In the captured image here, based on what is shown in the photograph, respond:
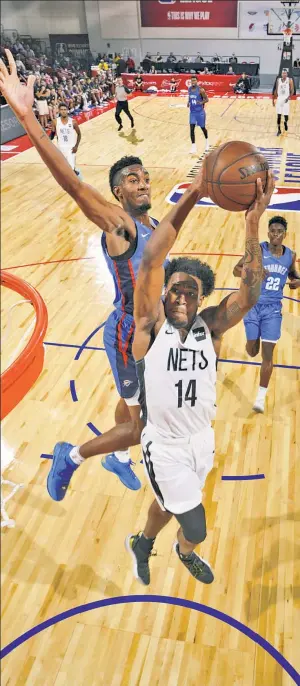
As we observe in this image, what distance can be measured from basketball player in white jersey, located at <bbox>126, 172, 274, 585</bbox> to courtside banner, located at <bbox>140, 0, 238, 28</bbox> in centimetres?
2266

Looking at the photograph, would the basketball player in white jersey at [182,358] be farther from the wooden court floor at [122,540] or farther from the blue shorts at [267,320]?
the blue shorts at [267,320]

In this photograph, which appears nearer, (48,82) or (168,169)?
(168,169)

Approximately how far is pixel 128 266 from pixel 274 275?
1.65m

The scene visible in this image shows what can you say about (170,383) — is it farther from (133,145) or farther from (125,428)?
(133,145)

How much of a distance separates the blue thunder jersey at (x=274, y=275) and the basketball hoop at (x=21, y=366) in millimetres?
1567

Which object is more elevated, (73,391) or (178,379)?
(178,379)

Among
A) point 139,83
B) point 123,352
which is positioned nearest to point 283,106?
point 139,83

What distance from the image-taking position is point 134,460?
3795 millimetres

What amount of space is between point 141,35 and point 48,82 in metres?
11.2

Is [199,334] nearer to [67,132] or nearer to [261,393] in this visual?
[261,393]

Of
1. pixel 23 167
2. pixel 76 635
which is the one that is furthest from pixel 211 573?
pixel 23 167

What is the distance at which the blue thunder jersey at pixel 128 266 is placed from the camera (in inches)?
104

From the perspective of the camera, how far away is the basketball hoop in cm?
217

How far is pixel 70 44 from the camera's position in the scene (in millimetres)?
20781
